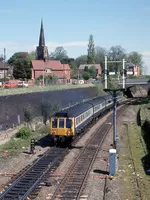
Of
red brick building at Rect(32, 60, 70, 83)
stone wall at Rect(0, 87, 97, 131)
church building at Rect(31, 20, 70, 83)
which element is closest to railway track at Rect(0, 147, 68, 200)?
stone wall at Rect(0, 87, 97, 131)

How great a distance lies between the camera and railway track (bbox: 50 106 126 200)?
52.3ft

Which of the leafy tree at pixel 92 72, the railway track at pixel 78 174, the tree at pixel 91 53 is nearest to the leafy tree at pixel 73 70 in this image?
the leafy tree at pixel 92 72

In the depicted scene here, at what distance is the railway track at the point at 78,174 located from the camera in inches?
627

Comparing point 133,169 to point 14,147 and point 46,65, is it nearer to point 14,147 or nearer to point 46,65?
point 14,147

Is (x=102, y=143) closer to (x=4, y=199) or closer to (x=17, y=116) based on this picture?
(x=4, y=199)

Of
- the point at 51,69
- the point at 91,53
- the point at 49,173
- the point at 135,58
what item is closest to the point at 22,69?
the point at 51,69

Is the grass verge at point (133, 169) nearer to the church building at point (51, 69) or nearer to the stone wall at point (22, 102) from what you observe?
the stone wall at point (22, 102)

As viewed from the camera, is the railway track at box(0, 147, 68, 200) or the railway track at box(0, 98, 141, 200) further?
the railway track at box(0, 98, 141, 200)

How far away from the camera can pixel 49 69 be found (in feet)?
360

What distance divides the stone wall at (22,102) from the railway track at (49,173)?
17.1 m

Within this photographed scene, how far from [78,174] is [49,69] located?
9187 cm

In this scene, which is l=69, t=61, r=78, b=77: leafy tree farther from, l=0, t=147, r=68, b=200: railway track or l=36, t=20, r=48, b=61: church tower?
l=0, t=147, r=68, b=200: railway track

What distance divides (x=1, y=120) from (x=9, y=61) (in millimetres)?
125561

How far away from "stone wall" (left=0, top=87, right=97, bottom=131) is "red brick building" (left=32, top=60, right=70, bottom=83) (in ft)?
112
